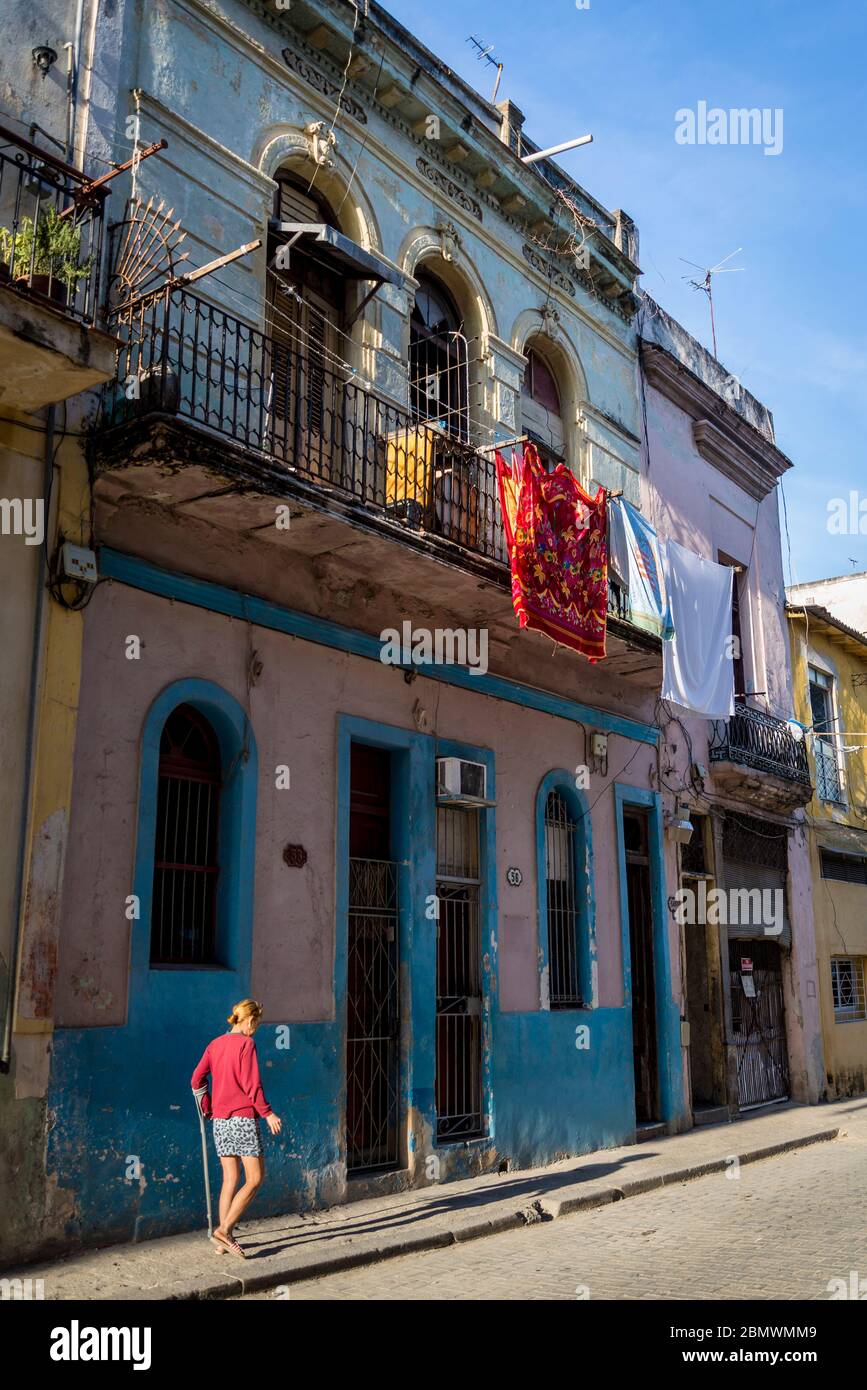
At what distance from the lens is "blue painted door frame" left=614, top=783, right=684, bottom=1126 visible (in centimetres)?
1300

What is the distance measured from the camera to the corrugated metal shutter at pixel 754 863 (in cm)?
1574

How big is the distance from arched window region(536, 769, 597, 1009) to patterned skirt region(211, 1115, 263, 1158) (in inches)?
191

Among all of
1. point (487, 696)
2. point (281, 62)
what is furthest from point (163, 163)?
point (487, 696)

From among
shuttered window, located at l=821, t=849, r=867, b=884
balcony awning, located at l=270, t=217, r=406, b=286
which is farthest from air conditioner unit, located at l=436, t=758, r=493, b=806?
shuttered window, located at l=821, t=849, r=867, b=884

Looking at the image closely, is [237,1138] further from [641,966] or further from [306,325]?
[641,966]

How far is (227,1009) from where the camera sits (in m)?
8.17

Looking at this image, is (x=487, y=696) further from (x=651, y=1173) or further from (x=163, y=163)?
(x=163, y=163)

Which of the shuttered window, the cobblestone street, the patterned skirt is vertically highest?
the shuttered window

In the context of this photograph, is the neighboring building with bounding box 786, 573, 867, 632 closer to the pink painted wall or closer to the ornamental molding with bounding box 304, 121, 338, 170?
the pink painted wall

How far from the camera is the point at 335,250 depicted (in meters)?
9.94

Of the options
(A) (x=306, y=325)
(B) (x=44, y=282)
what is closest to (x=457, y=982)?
(A) (x=306, y=325)

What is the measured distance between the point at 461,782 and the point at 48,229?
560cm

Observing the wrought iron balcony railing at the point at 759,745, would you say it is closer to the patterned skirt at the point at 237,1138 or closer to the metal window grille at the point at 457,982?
the metal window grille at the point at 457,982

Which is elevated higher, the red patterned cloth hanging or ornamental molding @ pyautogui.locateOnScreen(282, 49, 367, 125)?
ornamental molding @ pyautogui.locateOnScreen(282, 49, 367, 125)
